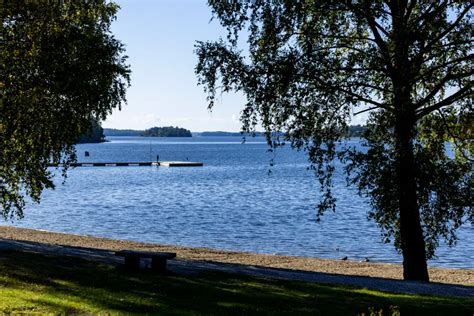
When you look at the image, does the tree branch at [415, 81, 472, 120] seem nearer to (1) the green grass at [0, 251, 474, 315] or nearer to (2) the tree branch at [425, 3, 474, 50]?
(2) the tree branch at [425, 3, 474, 50]

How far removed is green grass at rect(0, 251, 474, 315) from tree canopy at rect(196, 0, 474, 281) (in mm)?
4879

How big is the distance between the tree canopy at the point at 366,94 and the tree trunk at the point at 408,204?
0.03m

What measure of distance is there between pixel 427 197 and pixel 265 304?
939 cm

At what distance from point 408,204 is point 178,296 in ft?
31.1

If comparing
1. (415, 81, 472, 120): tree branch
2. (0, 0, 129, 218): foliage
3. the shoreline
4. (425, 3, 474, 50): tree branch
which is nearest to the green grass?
(0, 0, 129, 218): foliage

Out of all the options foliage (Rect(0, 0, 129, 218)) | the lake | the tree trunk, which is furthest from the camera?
the lake

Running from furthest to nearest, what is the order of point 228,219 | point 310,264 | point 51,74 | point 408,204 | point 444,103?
point 228,219 < point 310,264 < point 408,204 < point 444,103 < point 51,74

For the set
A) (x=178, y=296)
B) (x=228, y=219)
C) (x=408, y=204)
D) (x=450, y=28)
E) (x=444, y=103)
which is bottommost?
(x=228, y=219)

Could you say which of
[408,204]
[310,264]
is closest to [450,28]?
[408,204]

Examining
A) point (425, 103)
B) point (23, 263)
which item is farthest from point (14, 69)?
point (425, 103)

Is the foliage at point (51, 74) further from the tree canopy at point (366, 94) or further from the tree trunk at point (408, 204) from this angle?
the tree trunk at point (408, 204)

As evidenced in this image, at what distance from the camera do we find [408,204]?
20281mm

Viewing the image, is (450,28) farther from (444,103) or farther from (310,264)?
(310,264)

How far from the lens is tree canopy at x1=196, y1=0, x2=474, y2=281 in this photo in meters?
19.3
